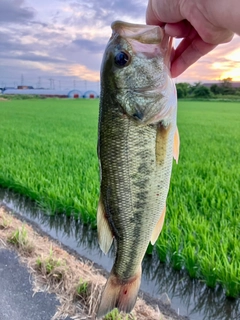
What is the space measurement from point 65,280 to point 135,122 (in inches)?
81.2

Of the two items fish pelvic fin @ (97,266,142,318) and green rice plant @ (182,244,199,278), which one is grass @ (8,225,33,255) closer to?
green rice plant @ (182,244,199,278)

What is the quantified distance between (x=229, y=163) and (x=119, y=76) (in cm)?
609

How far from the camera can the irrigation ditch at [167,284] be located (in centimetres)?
311

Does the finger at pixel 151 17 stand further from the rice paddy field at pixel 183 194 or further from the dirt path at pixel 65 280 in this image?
the rice paddy field at pixel 183 194

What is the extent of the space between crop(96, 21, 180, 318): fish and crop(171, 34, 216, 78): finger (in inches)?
12.5

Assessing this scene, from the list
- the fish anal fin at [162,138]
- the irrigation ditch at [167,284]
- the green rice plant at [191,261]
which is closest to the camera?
the fish anal fin at [162,138]

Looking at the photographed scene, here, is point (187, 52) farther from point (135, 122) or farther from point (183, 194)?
point (183, 194)

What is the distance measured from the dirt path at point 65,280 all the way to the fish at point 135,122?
142 cm

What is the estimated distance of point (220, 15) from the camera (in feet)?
4.45

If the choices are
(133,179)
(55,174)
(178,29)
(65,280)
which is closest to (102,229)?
(133,179)

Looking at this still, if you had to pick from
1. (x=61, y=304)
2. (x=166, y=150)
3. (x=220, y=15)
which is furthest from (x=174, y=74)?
(x=61, y=304)

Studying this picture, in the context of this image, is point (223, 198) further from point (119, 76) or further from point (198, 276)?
point (119, 76)

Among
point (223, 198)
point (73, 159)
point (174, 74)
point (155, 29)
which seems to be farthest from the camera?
point (73, 159)

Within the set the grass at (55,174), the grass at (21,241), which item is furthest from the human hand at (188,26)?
the grass at (55,174)
